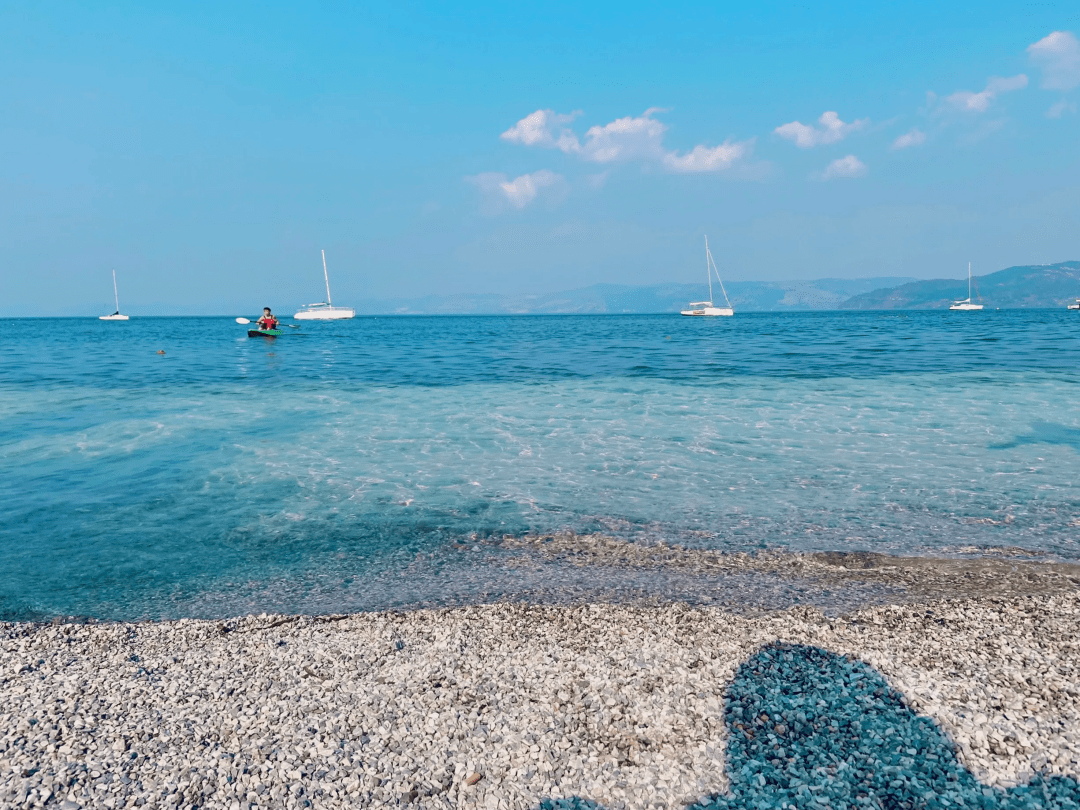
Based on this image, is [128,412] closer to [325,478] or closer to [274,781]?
[325,478]

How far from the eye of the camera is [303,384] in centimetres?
2900

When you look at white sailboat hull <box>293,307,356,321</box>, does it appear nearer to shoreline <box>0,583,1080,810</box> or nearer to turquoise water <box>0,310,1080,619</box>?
turquoise water <box>0,310,1080,619</box>

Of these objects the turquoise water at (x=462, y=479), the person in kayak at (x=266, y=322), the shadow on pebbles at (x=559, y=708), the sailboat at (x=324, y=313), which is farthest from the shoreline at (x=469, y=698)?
the sailboat at (x=324, y=313)

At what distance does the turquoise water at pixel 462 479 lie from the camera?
850 centimetres

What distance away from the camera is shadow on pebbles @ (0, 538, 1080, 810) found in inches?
164

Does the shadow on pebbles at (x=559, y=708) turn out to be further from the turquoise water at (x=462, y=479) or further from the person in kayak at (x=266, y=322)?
the person in kayak at (x=266, y=322)

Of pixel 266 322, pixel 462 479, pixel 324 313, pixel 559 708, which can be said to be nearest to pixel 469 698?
pixel 559 708

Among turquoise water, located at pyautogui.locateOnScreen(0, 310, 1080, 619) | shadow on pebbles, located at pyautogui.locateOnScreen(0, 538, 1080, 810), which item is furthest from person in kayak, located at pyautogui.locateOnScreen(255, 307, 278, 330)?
shadow on pebbles, located at pyautogui.locateOnScreen(0, 538, 1080, 810)

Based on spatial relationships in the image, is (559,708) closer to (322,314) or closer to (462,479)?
(462,479)

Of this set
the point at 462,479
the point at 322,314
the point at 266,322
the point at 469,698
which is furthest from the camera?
the point at 322,314

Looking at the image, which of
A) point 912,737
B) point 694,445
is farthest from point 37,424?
point 912,737

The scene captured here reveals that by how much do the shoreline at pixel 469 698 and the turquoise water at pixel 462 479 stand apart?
1.28m

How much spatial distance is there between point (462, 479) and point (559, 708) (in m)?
8.27

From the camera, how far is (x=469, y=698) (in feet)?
16.9
